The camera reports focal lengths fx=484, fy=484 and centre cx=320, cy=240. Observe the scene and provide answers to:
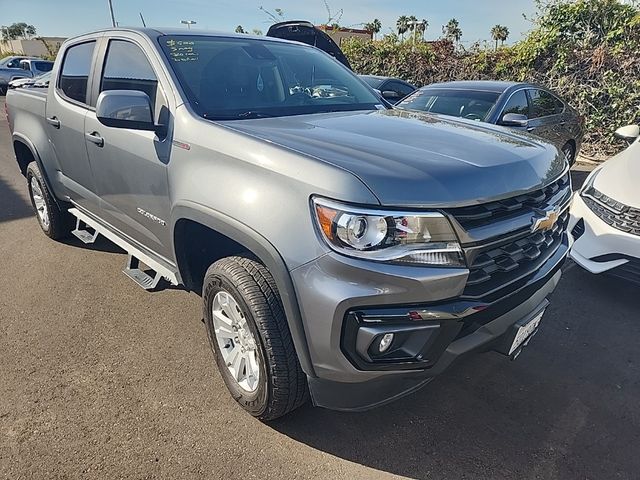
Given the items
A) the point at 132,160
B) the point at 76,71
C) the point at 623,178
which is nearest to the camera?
the point at 132,160

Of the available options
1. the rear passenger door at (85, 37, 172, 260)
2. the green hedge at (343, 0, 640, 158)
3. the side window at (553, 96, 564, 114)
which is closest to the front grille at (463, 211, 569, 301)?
the rear passenger door at (85, 37, 172, 260)

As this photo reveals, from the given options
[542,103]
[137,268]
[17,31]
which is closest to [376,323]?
[137,268]

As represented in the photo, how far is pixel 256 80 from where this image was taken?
2.97 meters

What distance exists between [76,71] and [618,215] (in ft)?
14.3

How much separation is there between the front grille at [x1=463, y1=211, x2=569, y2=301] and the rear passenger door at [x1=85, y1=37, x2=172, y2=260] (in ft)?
5.35

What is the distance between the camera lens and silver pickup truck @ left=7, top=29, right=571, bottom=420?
1.82 m

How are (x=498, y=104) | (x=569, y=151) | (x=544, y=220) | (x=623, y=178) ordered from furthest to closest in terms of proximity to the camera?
(x=569, y=151), (x=498, y=104), (x=623, y=178), (x=544, y=220)

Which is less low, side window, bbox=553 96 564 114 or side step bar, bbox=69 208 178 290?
side window, bbox=553 96 564 114

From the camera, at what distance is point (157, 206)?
2.73 meters

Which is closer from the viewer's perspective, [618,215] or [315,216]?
[315,216]

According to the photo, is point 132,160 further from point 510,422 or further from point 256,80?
point 510,422

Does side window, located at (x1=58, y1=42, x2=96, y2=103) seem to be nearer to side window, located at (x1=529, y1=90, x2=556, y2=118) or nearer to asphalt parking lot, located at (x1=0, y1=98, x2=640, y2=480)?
asphalt parking lot, located at (x1=0, y1=98, x2=640, y2=480)

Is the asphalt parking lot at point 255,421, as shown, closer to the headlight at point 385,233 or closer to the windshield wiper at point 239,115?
the headlight at point 385,233

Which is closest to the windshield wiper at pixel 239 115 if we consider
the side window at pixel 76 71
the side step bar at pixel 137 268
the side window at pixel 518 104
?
the side step bar at pixel 137 268
